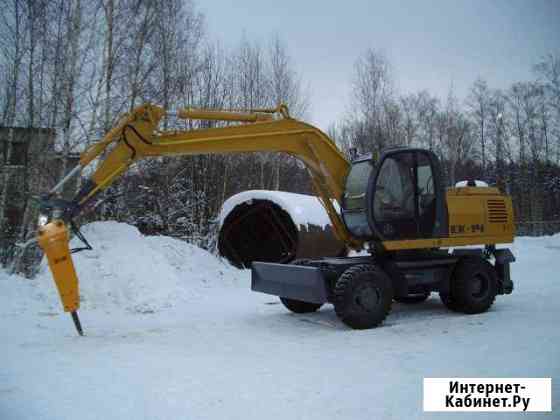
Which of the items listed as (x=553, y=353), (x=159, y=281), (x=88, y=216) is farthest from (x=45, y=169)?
(x=553, y=353)

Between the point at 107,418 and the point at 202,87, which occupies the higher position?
the point at 202,87

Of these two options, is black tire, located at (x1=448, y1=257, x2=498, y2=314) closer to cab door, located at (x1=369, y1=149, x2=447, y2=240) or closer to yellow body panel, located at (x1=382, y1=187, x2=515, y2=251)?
yellow body panel, located at (x1=382, y1=187, x2=515, y2=251)

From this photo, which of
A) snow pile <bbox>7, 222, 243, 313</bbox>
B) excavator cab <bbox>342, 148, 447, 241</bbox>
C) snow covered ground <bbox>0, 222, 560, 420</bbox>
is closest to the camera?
snow covered ground <bbox>0, 222, 560, 420</bbox>

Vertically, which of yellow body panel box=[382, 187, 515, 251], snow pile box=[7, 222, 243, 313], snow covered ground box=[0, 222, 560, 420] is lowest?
snow covered ground box=[0, 222, 560, 420]

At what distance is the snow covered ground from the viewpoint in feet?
13.3

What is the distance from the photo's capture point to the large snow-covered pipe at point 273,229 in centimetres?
1278

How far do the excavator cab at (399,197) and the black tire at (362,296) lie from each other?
2.46 ft

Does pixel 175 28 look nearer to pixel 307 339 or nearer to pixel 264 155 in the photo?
pixel 264 155

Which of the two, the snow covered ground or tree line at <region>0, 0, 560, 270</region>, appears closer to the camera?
the snow covered ground

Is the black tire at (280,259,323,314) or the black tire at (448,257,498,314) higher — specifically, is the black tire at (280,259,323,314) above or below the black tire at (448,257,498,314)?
below

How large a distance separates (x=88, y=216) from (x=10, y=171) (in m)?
2.35

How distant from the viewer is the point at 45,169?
11992 mm

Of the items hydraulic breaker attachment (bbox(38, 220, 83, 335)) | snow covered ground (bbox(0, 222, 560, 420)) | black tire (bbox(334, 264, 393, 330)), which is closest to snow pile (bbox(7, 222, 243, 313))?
snow covered ground (bbox(0, 222, 560, 420))

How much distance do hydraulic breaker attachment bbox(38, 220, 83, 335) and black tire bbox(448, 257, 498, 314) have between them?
5788 mm
